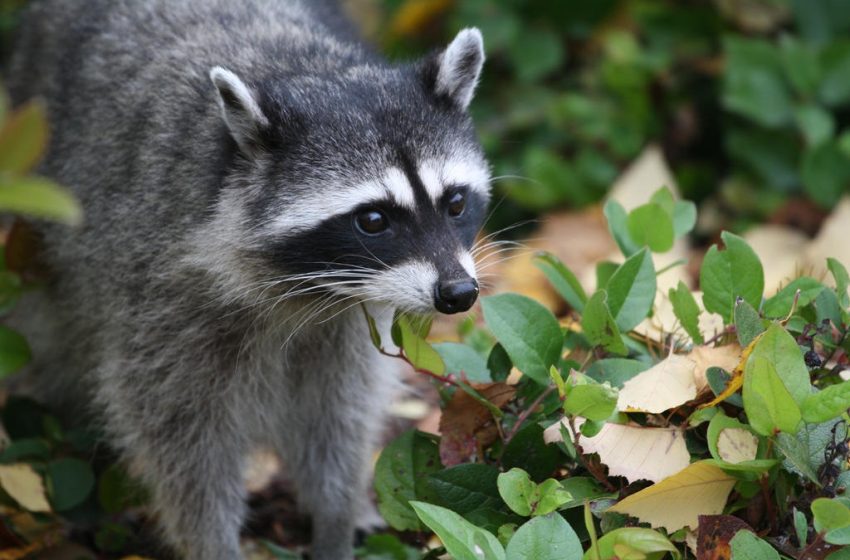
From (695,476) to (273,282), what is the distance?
1510 millimetres

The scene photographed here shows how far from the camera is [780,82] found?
264 inches

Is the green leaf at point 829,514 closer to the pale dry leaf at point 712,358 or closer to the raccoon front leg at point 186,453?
the pale dry leaf at point 712,358

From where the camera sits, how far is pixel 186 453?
4086mm

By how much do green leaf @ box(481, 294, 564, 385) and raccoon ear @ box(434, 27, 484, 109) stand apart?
0.82 m

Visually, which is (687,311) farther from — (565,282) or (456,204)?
(456,204)

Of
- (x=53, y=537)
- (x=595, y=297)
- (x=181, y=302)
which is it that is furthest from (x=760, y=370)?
(x=53, y=537)

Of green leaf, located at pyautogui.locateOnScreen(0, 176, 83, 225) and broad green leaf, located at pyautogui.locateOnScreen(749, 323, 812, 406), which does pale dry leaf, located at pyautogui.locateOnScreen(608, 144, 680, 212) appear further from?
Result: green leaf, located at pyautogui.locateOnScreen(0, 176, 83, 225)

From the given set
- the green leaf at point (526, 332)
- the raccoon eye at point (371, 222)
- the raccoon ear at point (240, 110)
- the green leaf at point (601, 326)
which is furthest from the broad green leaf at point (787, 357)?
the raccoon ear at point (240, 110)

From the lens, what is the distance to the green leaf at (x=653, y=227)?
398 centimetres

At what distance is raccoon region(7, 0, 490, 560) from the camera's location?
11.9 ft

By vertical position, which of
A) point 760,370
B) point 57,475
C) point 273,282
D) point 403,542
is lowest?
point 403,542

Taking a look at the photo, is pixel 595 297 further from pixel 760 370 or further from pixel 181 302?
pixel 181 302

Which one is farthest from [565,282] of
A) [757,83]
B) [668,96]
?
[668,96]

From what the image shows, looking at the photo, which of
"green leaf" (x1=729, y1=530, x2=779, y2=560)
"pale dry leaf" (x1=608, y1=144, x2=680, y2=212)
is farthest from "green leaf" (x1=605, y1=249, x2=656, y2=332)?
"pale dry leaf" (x1=608, y1=144, x2=680, y2=212)
